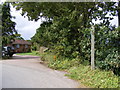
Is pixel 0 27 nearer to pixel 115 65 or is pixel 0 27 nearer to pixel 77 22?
pixel 77 22

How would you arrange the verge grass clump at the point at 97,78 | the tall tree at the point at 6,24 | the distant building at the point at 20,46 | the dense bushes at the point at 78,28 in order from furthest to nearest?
1. the distant building at the point at 20,46
2. the tall tree at the point at 6,24
3. the dense bushes at the point at 78,28
4. the verge grass clump at the point at 97,78

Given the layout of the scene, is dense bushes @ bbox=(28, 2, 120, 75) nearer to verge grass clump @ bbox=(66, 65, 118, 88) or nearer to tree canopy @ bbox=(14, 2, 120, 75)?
tree canopy @ bbox=(14, 2, 120, 75)

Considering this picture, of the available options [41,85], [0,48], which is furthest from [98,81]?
[0,48]

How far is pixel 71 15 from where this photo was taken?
7.99 metres

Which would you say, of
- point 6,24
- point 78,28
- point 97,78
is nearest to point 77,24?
point 78,28

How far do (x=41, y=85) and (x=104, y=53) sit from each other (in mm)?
3167

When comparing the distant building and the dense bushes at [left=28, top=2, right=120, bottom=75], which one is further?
the distant building

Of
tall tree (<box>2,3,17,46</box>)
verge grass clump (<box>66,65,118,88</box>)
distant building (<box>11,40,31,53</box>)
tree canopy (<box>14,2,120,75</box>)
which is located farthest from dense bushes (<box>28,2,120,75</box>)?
distant building (<box>11,40,31,53</box>)

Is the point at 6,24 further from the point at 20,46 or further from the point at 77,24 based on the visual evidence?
the point at 20,46

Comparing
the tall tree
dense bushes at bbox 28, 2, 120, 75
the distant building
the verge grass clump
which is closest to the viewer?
the verge grass clump

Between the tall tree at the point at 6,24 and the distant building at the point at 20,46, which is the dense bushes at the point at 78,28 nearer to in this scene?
the tall tree at the point at 6,24

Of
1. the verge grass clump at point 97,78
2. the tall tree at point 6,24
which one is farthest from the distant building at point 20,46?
the verge grass clump at point 97,78

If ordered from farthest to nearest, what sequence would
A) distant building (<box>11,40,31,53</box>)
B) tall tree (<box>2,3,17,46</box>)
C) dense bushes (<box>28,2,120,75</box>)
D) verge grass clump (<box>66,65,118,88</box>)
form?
distant building (<box>11,40,31,53</box>) < tall tree (<box>2,3,17,46</box>) < dense bushes (<box>28,2,120,75</box>) < verge grass clump (<box>66,65,118,88</box>)

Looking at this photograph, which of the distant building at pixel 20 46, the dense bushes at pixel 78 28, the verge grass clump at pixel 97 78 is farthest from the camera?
the distant building at pixel 20 46
